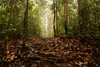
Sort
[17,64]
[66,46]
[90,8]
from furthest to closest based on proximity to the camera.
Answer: [90,8], [66,46], [17,64]

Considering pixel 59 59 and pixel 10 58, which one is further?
pixel 59 59

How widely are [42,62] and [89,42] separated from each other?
4141mm

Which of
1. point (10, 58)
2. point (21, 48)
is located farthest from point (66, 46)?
point (10, 58)

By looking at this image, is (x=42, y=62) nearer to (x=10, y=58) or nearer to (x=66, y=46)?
(x=10, y=58)

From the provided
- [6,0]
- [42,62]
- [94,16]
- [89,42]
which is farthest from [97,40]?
[6,0]

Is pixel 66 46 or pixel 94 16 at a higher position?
pixel 94 16

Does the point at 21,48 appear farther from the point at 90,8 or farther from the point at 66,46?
the point at 90,8

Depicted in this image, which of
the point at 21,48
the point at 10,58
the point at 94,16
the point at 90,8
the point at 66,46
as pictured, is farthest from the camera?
the point at 90,8

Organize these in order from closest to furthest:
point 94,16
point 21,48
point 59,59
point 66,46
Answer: point 59,59 → point 21,48 → point 66,46 → point 94,16

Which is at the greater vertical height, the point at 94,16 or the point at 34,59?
the point at 94,16

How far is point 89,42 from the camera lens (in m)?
5.64

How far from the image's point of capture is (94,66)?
3682 millimetres

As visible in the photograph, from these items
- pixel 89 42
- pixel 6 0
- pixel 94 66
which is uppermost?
pixel 6 0

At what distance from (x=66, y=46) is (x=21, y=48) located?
10.3 feet
